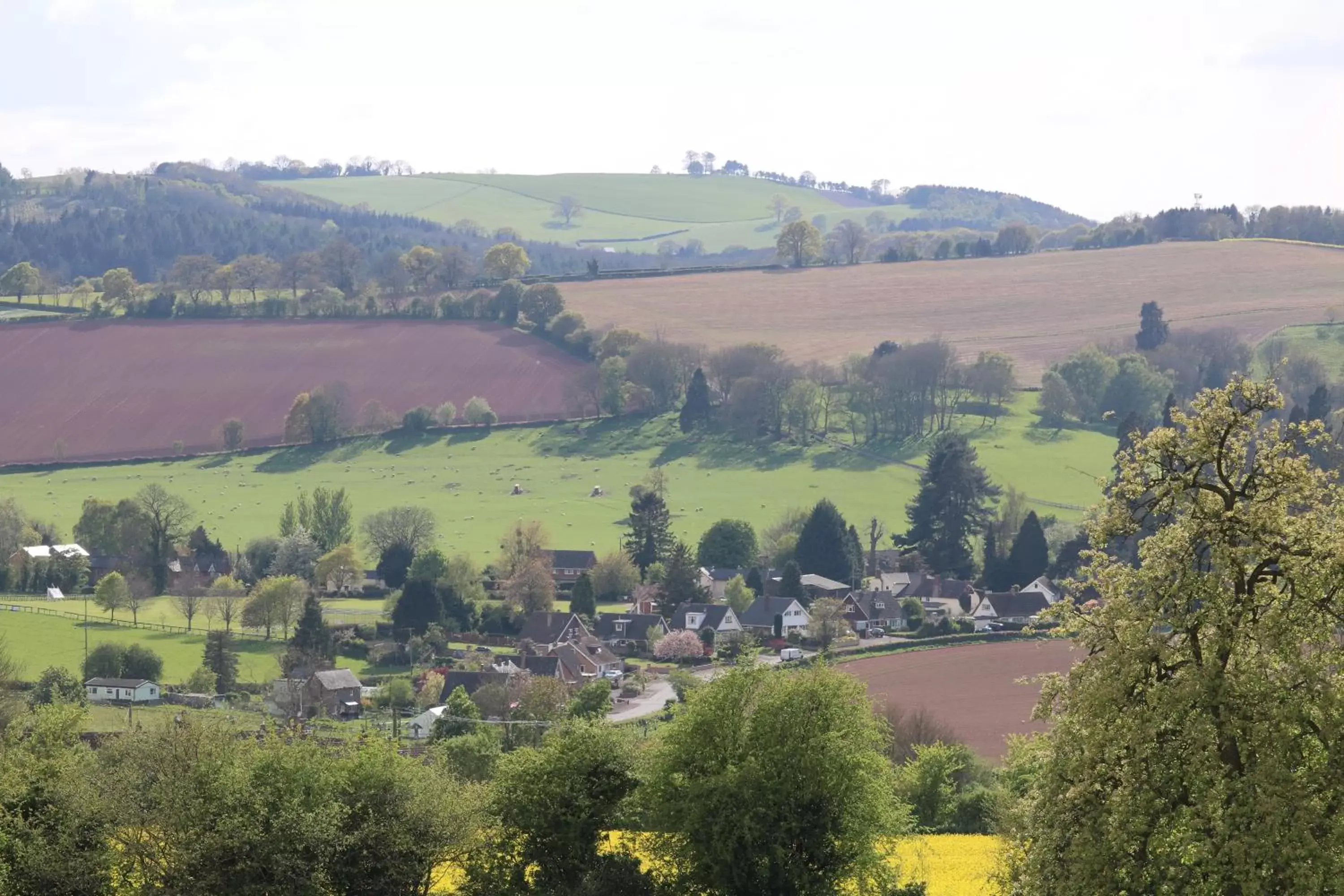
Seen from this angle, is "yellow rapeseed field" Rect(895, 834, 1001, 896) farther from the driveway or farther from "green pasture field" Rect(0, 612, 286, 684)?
"green pasture field" Rect(0, 612, 286, 684)

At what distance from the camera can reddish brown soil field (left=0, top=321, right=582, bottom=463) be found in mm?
142750

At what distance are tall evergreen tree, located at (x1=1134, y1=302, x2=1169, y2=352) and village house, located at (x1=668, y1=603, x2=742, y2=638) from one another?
243 ft

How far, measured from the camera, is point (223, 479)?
130 meters

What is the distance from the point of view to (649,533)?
104938mm

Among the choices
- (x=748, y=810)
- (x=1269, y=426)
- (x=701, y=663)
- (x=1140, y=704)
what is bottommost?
(x=701, y=663)

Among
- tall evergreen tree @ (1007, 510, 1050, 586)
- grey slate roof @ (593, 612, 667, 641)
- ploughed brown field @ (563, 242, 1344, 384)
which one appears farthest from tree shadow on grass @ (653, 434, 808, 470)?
grey slate roof @ (593, 612, 667, 641)

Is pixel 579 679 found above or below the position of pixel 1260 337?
below

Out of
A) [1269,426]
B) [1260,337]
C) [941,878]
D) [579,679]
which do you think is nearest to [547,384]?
[1260,337]

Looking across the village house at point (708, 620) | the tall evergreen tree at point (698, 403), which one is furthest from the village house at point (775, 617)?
the tall evergreen tree at point (698, 403)

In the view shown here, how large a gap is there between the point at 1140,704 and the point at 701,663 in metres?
65.5

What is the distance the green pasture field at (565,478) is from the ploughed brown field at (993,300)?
78.2 feet

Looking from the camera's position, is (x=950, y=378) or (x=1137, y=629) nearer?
(x=1137, y=629)

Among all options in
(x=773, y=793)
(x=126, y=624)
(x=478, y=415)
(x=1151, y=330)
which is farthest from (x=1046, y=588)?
(x=773, y=793)

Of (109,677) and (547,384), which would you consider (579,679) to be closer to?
(109,677)
